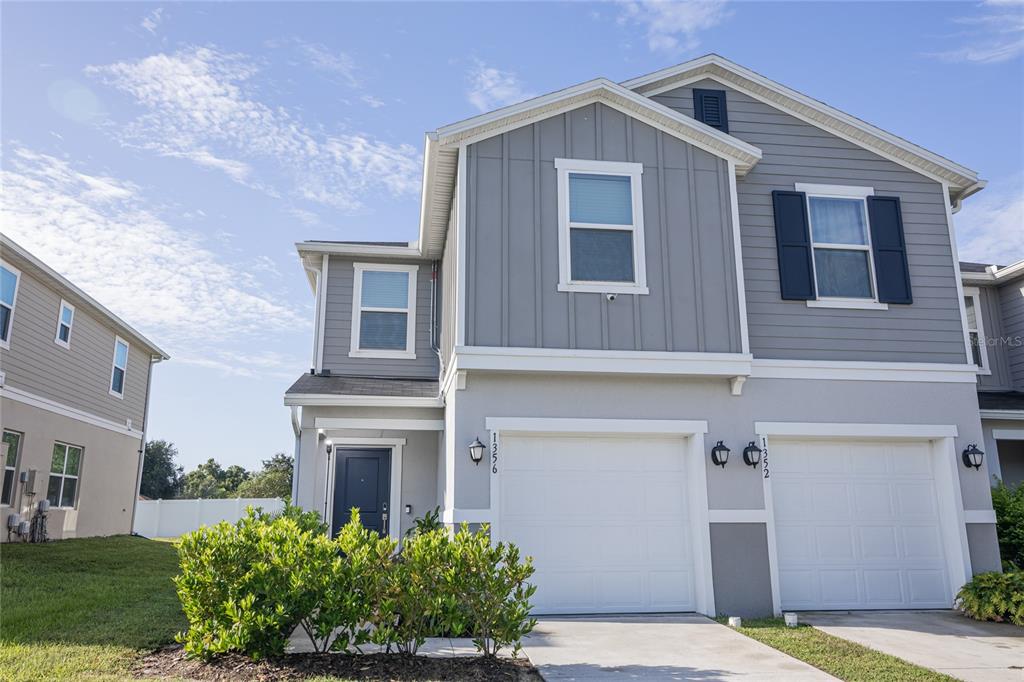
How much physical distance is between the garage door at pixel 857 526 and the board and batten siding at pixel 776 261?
1.27 metres

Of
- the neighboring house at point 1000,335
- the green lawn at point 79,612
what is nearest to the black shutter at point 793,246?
the neighboring house at point 1000,335

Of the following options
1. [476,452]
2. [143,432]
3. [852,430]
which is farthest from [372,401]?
[143,432]

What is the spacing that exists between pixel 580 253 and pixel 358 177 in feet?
14.5

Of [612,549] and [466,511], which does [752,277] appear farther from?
[466,511]

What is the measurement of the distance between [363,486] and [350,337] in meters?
2.37

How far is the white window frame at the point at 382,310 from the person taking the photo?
12.3 metres

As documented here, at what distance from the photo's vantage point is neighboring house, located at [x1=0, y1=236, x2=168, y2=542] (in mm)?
13844

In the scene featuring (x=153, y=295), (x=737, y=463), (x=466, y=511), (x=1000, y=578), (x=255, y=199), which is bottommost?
(x=1000, y=578)

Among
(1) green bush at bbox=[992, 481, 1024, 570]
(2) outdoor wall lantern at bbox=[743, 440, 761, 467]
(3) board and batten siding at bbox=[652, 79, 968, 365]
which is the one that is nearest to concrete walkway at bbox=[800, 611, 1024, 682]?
(1) green bush at bbox=[992, 481, 1024, 570]

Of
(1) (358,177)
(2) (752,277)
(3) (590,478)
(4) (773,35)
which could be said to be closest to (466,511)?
(3) (590,478)

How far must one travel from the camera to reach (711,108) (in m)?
10.7

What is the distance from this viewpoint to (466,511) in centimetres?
824

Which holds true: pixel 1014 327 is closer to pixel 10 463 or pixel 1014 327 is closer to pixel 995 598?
pixel 995 598

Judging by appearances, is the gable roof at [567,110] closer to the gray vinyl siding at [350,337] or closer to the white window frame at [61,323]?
the gray vinyl siding at [350,337]
